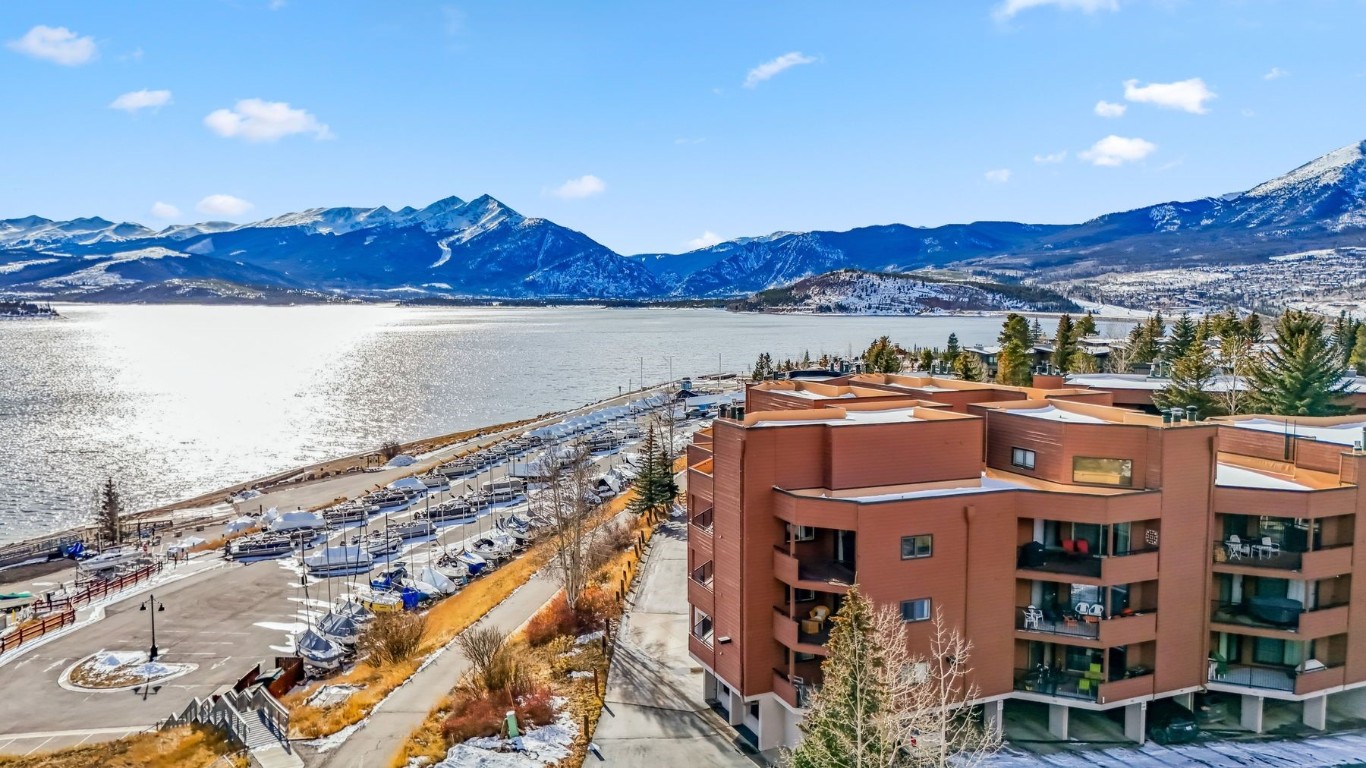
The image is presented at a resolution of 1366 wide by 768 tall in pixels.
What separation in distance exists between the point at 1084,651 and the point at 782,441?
34.5 feet

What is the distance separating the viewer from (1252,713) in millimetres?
25688

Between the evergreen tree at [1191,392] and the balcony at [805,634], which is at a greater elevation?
the evergreen tree at [1191,392]

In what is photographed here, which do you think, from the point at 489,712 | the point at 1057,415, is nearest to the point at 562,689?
the point at 489,712

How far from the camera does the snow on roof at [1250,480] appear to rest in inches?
1020

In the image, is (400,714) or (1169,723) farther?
(400,714)

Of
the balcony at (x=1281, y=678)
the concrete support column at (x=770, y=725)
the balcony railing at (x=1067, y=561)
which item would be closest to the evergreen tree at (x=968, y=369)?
the balcony at (x=1281, y=678)

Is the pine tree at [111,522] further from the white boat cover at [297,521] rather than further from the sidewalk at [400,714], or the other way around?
the sidewalk at [400,714]

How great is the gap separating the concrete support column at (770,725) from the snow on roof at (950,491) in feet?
21.1

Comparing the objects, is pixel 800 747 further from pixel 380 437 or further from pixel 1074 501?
pixel 380 437

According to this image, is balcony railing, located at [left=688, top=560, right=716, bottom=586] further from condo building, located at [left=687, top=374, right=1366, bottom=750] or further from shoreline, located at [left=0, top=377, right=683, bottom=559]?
shoreline, located at [left=0, top=377, right=683, bottom=559]

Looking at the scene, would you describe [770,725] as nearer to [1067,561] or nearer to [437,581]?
[1067,561]

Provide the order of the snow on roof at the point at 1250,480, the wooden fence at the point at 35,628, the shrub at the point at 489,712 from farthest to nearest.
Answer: the wooden fence at the point at 35,628, the shrub at the point at 489,712, the snow on roof at the point at 1250,480

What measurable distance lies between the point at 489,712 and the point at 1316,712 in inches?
979

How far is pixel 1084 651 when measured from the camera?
24.9 metres
